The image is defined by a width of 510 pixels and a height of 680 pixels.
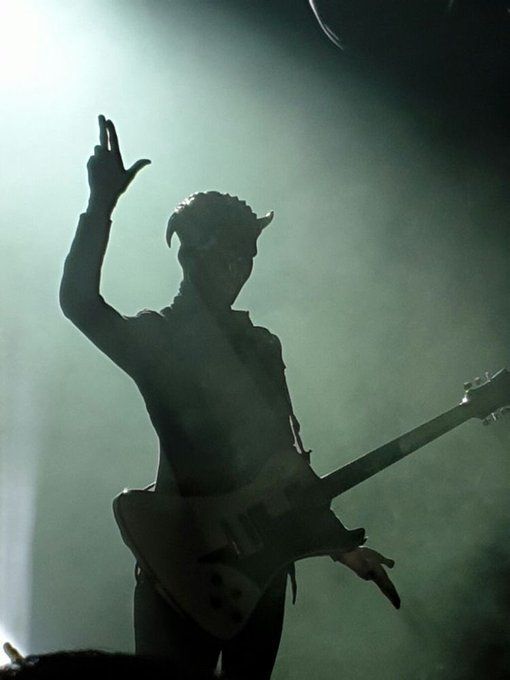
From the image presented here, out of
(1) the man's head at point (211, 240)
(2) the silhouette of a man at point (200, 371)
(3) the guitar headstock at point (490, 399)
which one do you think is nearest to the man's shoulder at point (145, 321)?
(2) the silhouette of a man at point (200, 371)

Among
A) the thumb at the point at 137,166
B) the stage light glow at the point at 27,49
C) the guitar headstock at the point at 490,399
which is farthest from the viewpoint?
the stage light glow at the point at 27,49

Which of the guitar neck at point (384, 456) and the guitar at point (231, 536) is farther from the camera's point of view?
the guitar neck at point (384, 456)

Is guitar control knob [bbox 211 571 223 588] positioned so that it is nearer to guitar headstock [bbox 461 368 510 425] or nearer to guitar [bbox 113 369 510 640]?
guitar [bbox 113 369 510 640]

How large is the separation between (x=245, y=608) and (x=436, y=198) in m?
1.83

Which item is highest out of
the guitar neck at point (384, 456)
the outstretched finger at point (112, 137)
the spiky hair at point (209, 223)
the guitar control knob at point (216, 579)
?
the outstretched finger at point (112, 137)

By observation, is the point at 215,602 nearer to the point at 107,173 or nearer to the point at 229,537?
the point at 229,537

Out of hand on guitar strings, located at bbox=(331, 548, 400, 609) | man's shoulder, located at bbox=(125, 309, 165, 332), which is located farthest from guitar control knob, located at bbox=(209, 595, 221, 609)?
man's shoulder, located at bbox=(125, 309, 165, 332)

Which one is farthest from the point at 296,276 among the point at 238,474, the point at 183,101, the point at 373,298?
the point at 238,474

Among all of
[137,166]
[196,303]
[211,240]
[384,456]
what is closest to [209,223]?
[211,240]

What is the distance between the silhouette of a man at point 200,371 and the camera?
1.21 m

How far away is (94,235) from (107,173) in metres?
0.09

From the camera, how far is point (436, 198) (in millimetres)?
2721

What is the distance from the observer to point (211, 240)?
1.44 m

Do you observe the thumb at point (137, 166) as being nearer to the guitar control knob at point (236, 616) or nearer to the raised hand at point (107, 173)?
the raised hand at point (107, 173)
